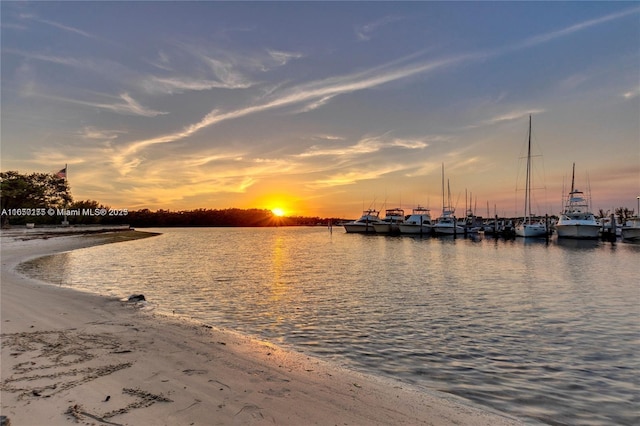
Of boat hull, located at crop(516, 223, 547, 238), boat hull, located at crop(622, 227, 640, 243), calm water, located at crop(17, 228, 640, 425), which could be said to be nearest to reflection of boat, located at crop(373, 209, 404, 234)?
boat hull, located at crop(516, 223, 547, 238)

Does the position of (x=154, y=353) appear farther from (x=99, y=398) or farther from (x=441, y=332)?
(x=441, y=332)

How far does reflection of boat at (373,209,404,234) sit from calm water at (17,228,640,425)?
261 feet

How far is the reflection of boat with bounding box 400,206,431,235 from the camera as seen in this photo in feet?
310

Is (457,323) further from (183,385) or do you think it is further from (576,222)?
(576,222)

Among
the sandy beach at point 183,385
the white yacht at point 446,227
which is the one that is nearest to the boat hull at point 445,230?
the white yacht at point 446,227

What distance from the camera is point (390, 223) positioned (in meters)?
105

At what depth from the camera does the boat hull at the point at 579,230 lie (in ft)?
216

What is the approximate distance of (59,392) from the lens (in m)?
5.20

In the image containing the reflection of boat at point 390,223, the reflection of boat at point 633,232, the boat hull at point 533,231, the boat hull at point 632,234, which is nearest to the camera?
the boat hull at point 632,234

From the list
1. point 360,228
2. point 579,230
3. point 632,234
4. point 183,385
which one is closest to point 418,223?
point 360,228

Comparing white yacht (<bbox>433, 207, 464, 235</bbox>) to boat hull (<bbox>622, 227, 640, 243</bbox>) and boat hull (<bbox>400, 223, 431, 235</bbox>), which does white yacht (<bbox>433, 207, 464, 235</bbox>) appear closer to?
boat hull (<bbox>400, 223, 431, 235</bbox>)

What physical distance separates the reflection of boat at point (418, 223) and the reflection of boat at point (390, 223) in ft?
12.5

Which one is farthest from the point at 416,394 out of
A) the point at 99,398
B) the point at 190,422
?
the point at 99,398

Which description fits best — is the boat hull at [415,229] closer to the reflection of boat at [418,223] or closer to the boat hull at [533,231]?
the reflection of boat at [418,223]
